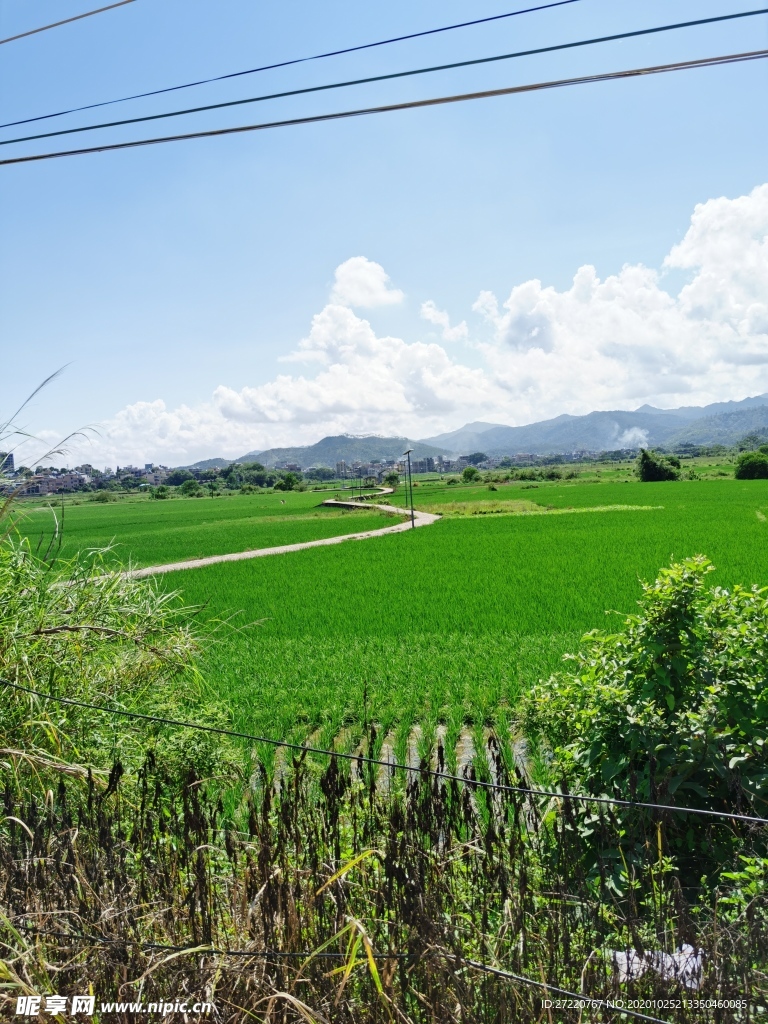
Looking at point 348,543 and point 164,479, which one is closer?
point 348,543

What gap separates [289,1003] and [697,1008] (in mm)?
1295

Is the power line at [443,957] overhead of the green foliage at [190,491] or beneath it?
overhead

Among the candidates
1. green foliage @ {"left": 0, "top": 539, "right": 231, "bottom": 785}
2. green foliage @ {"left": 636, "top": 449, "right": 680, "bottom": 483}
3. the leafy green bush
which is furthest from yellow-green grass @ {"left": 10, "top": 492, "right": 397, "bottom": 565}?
green foliage @ {"left": 636, "top": 449, "right": 680, "bottom": 483}

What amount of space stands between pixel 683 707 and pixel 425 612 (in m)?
9.20

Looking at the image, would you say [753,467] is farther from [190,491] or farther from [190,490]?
[190,490]

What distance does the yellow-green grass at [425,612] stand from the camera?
7.57 m

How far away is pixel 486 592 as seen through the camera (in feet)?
47.5

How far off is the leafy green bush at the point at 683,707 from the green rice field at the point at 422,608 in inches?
52.2

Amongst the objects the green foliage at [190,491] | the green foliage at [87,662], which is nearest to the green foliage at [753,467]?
the green foliage at [190,491]

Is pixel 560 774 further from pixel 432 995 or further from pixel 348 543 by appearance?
pixel 348 543

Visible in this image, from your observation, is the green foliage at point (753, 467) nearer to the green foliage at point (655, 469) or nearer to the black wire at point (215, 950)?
the green foliage at point (655, 469)

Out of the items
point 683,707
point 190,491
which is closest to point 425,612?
point 683,707

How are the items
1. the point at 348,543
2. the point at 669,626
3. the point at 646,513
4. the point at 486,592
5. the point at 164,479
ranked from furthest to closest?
the point at 164,479 < the point at 646,513 < the point at 348,543 < the point at 486,592 < the point at 669,626

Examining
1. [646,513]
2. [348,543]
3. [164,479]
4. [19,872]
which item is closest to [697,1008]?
[19,872]
